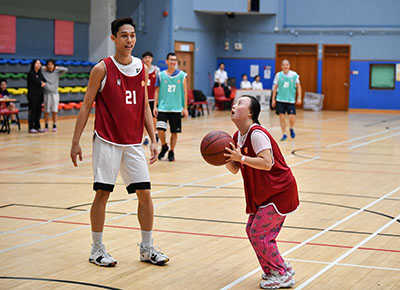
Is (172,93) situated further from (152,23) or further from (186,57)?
(186,57)

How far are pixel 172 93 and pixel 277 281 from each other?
7.71m

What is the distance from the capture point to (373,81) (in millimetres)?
29344

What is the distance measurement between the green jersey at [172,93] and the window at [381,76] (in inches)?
726

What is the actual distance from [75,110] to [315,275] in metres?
18.8

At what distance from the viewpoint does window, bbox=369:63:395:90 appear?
94.9 ft

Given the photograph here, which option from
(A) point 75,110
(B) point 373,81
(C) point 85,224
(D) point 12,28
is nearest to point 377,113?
(B) point 373,81

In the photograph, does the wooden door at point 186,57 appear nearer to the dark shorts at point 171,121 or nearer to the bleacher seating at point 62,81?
the bleacher seating at point 62,81

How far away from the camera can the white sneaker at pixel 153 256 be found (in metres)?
5.56

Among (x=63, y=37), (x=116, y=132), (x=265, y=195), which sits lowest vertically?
(x=265, y=195)

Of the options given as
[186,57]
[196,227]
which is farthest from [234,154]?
[186,57]

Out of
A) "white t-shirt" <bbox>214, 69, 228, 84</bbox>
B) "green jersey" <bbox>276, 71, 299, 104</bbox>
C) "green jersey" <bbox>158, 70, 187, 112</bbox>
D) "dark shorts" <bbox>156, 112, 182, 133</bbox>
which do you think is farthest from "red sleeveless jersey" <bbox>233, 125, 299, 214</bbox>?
"white t-shirt" <bbox>214, 69, 228, 84</bbox>

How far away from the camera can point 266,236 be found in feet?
16.4

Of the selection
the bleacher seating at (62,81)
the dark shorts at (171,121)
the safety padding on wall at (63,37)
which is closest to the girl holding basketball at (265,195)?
the dark shorts at (171,121)

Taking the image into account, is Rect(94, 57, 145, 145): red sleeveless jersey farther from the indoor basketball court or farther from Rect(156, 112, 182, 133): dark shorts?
Rect(156, 112, 182, 133): dark shorts
